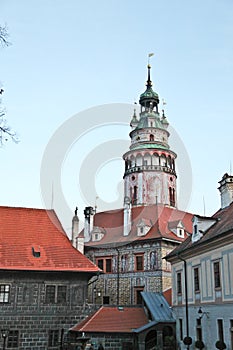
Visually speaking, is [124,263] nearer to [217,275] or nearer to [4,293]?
[4,293]

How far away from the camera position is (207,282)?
776 inches

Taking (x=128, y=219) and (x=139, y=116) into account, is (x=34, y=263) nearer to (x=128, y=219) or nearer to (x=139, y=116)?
(x=128, y=219)

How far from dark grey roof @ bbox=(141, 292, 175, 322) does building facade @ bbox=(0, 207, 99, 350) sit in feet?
12.3

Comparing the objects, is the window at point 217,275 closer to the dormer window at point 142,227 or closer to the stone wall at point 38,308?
the stone wall at point 38,308

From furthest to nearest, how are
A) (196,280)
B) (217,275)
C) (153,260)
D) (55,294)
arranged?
1. (153,260)
2. (55,294)
3. (196,280)
4. (217,275)

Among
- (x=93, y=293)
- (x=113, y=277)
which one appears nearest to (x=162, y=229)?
(x=113, y=277)

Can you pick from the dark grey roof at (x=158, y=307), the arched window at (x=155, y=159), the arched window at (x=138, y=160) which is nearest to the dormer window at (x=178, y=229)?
the dark grey roof at (x=158, y=307)

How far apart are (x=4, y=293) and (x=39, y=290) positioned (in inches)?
78.4

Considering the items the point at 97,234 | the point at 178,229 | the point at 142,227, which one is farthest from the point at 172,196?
the point at 97,234

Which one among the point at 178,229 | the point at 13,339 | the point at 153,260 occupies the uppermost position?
the point at 178,229

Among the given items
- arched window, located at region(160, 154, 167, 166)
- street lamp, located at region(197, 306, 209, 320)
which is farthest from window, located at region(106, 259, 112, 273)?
street lamp, located at region(197, 306, 209, 320)

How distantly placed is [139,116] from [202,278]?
3447cm

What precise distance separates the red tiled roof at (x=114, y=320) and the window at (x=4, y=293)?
4193 mm

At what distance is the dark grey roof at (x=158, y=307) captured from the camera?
76.7 feet
